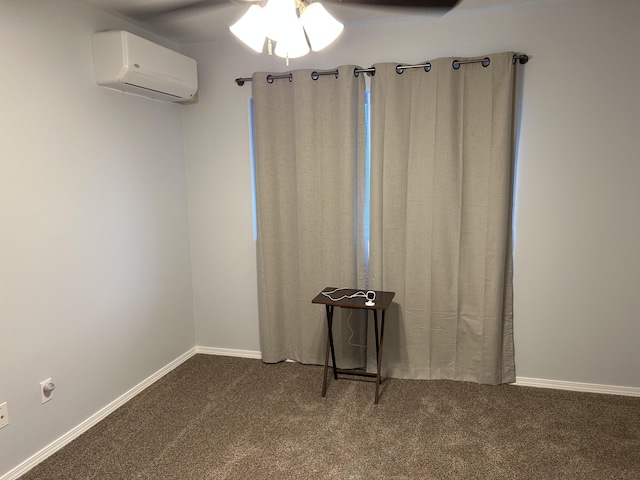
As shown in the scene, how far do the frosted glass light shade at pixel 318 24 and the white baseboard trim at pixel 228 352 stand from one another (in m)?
2.54

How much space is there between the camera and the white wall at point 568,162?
261cm

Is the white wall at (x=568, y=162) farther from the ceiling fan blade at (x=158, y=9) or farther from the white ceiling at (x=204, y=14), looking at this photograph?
the ceiling fan blade at (x=158, y=9)

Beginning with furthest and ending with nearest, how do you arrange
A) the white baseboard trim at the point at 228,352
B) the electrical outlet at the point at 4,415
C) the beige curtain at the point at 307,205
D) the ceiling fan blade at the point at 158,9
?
the white baseboard trim at the point at 228,352 → the beige curtain at the point at 307,205 → the ceiling fan blade at the point at 158,9 → the electrical outlet at the point at 4,415

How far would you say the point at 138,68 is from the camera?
2.54m

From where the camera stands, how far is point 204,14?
262 cm

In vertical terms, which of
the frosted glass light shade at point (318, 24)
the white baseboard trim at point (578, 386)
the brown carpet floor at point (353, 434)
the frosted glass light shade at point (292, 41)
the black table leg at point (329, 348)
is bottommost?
the brown carpet floor at point (353, 434)

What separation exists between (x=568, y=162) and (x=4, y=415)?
3.41m

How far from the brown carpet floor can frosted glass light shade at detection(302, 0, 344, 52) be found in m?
1.96

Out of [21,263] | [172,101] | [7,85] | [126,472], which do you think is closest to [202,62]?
[172,101]

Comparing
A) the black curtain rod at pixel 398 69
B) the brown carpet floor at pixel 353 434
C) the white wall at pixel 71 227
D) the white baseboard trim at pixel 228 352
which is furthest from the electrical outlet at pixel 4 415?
the black curtain rod at pixel 398 69

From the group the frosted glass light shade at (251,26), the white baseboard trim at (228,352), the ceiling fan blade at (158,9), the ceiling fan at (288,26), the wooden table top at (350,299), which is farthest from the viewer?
the white baseboard trim at (228,352)

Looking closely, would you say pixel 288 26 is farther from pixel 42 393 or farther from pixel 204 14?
pixel 42 393

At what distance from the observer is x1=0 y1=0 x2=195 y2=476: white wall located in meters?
2.09

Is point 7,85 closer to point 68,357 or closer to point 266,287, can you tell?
point 68,357
